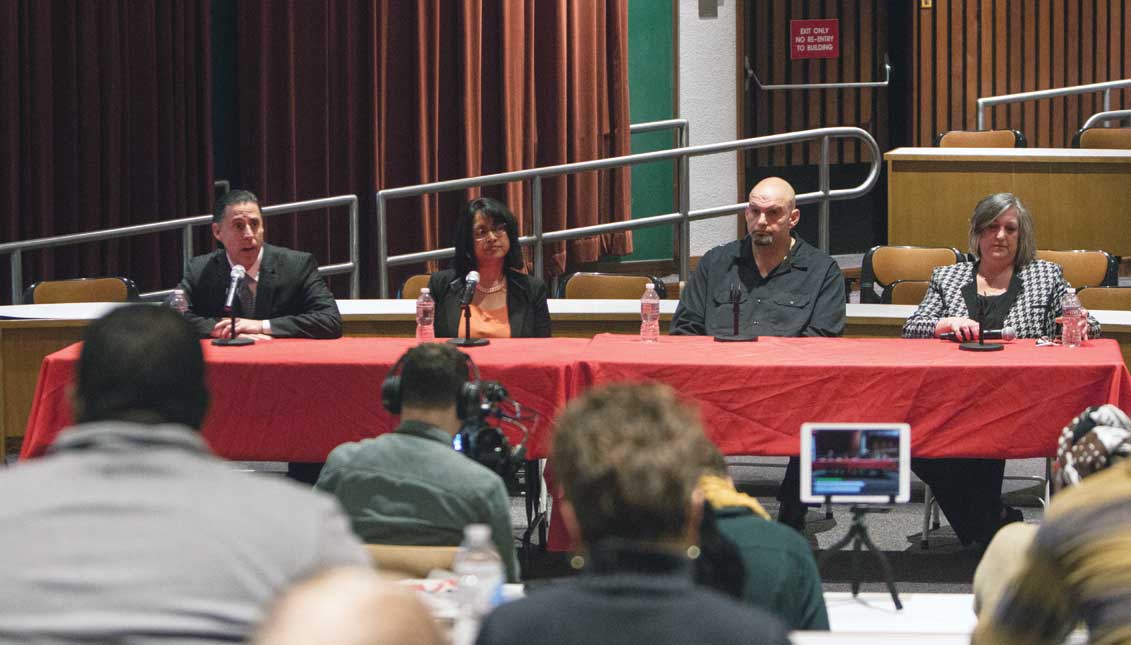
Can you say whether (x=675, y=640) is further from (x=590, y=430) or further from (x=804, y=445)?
(x=804, y=445)

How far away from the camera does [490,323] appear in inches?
214

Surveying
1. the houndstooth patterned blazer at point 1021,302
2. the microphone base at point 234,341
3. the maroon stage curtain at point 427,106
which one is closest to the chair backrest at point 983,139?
the maroon stage curtain at point 427,106

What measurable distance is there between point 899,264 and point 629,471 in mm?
5410

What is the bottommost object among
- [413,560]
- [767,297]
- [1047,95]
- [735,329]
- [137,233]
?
[413,560]

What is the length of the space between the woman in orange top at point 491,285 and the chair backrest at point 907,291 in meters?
1.72

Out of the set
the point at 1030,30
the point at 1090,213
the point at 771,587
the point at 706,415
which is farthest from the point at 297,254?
the point at 1030,30

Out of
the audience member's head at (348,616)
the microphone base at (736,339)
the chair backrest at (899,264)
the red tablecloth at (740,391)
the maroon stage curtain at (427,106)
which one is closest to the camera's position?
Answer: the audience member's head at (348,616)

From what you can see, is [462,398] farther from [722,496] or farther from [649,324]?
[649,324]

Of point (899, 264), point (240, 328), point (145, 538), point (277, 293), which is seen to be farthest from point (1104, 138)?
point (145, 538)

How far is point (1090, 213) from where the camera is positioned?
876cm

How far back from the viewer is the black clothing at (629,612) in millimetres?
1554

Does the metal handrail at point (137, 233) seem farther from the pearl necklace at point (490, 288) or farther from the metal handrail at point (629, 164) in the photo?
the pearl necklace at point (490, 288)

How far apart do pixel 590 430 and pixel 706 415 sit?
303 cm

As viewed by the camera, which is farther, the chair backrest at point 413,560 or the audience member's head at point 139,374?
the chair backrest at point 413,560
